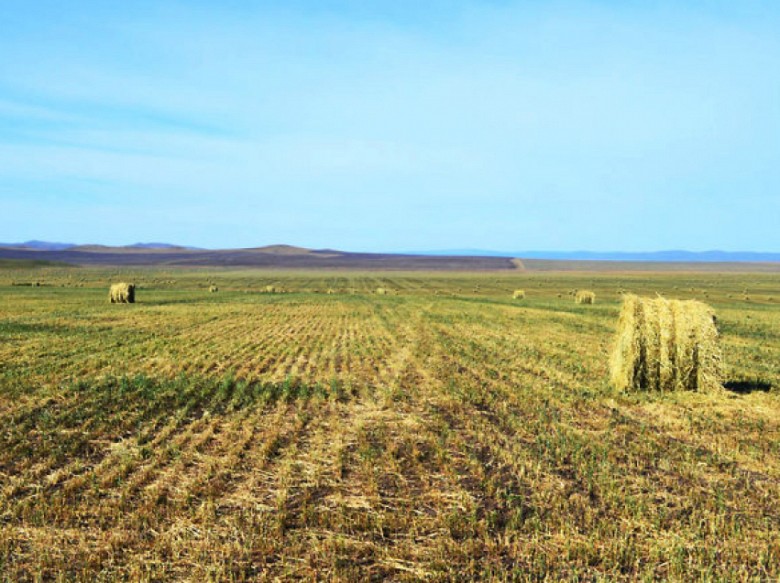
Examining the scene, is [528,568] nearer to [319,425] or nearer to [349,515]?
[349,515]

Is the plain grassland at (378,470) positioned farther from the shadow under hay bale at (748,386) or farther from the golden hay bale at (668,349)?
the golden hay bale at (668,349)

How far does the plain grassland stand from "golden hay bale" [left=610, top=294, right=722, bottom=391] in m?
0.53

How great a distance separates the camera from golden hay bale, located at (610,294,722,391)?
509 inches

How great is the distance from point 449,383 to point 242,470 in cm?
691

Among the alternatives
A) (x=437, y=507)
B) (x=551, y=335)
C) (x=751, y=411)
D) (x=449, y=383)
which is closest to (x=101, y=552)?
(x=437, y=507)

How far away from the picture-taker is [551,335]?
76.7ft

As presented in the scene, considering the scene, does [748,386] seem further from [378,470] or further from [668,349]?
[378,470]

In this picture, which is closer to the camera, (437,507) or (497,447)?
(437,507)

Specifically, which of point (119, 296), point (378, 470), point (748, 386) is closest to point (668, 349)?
point (748, 386)

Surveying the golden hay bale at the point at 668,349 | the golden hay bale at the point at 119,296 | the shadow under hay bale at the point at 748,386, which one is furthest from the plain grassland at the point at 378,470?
the golden hay bale at the point at 119,296

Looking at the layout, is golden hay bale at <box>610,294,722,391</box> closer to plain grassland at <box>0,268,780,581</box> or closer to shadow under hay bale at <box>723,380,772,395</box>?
plain grassland at <box>0,268,780,581</box>

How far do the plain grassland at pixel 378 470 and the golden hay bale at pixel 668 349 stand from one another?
1.73 feet

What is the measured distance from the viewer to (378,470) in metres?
8.34

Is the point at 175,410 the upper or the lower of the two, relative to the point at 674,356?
lower
